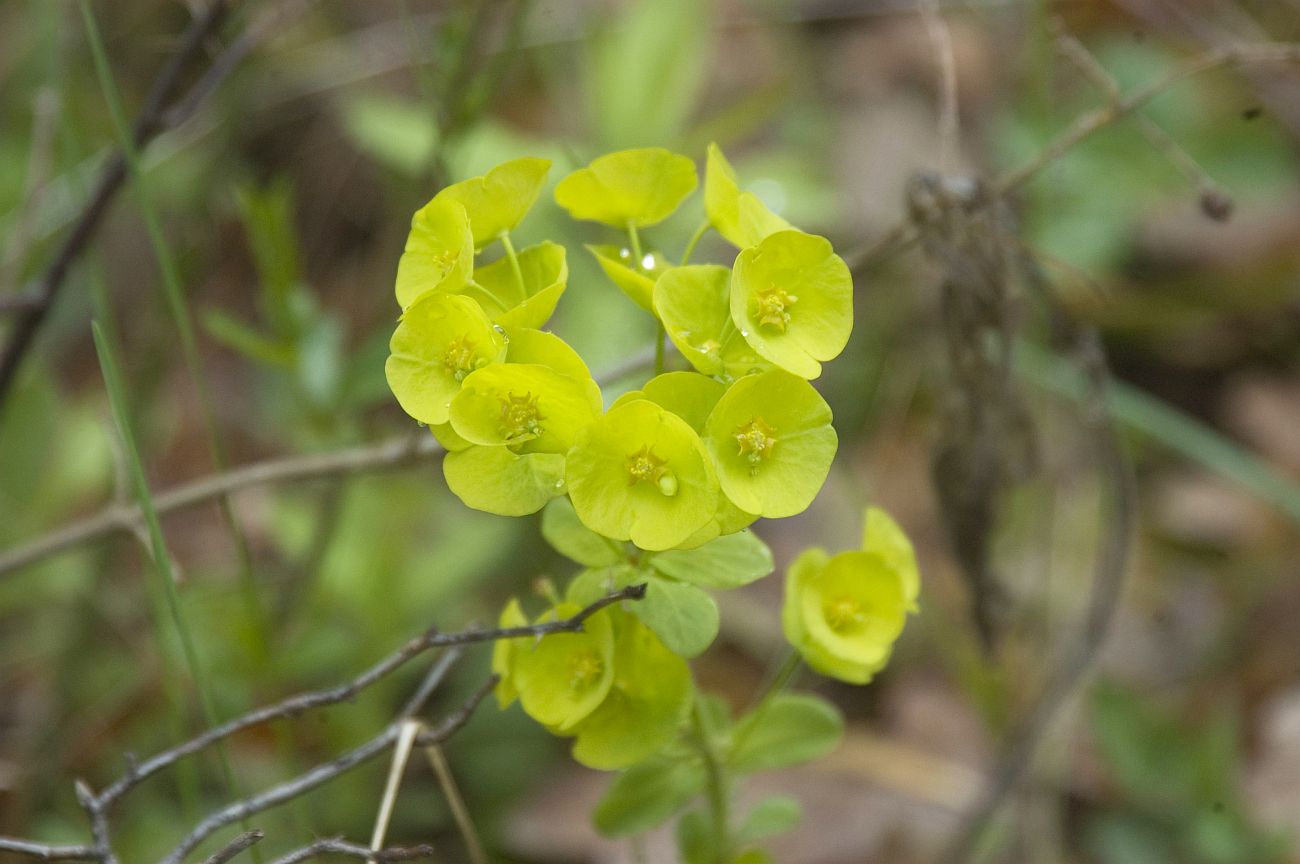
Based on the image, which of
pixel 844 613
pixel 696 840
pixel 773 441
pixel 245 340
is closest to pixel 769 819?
pixel 696 840

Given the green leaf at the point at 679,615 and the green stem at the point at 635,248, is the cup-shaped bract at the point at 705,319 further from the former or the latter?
the green leaf at the point at 679,615

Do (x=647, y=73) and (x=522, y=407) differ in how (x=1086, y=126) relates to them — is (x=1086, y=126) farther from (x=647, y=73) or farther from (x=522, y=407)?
(x=647, y=73)

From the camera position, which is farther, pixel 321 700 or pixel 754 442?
pixel 321 700

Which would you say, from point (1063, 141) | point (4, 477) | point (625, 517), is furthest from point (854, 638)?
point (4, 477)

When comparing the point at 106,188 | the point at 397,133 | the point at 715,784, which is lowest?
the point at 715,784

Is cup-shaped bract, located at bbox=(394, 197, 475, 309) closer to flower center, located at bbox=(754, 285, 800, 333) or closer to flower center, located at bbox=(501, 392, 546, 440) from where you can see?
flower center, located at bbox=(501, 392, 546, 440)

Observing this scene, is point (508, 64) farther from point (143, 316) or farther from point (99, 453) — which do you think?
point (143, 316)

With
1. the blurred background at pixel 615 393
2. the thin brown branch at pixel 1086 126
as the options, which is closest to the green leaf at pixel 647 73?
the blurred background at pixel 615 393
